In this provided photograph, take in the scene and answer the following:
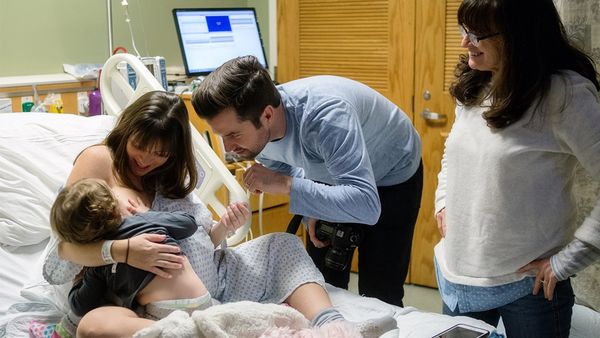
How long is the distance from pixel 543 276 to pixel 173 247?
2.70 ft

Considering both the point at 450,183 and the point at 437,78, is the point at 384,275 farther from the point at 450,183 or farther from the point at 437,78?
the point at 437,78

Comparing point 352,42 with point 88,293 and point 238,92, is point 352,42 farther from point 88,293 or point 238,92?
point 88,293

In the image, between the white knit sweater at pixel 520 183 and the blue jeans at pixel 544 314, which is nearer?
the white knit sweater at pixel 520 183

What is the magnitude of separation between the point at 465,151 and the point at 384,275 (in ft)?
2.00

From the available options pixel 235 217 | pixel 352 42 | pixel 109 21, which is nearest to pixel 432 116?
pixel 352 42

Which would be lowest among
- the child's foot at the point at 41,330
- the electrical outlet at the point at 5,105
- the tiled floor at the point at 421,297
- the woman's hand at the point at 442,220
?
the tiled floor at the point at 421,297

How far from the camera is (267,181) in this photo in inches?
67.2

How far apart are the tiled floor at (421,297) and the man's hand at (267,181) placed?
1.73 meters

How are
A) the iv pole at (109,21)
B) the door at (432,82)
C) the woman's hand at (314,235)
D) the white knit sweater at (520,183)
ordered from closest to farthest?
1. the white knit sweater at (520,183)
2. the woman's hand at (314,235)
3. the iv pole at (109,21)
4. the door at (432,82)

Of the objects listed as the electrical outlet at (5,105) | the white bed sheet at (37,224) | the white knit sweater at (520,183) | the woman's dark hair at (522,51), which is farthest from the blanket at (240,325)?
the electrical outlet at (5,105)

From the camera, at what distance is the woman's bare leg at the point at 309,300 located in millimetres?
1688

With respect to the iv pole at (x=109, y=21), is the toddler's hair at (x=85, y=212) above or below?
below

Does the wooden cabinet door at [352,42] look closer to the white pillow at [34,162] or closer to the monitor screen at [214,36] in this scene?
the monitor screen at [214,36]

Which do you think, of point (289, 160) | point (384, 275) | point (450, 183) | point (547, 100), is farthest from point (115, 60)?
point (547, 100)
